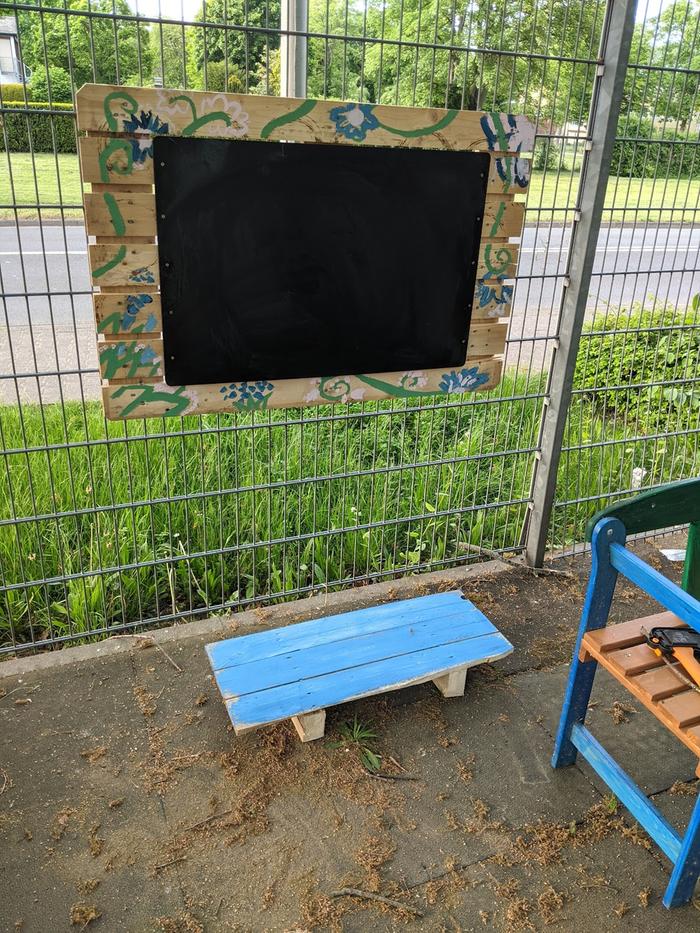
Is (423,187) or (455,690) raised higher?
(423,187)

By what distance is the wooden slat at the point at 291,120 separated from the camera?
2.56 metres

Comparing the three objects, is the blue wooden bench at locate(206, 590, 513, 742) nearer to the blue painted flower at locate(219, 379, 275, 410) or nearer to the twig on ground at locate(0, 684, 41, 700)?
the twig on ground at locate(0, 684, 41, 700)

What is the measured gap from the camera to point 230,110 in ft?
8.86

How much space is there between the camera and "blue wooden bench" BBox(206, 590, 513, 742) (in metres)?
2.93

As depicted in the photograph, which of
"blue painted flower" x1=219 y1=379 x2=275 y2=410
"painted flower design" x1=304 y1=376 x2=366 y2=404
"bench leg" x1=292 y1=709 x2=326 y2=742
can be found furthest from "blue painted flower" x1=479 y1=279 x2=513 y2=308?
"bench leg" x1=292 y1=709 x2=326 y2=742

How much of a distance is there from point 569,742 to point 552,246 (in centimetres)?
229

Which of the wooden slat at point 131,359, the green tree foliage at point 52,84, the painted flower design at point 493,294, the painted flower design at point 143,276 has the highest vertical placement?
the green tree foliage at point 52,84

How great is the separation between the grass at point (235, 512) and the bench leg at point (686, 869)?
6.28 feet

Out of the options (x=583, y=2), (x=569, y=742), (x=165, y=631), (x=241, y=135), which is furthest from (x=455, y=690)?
(x=583, y=2)

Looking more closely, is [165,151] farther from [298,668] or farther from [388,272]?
[298,668]

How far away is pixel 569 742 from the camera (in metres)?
2.87

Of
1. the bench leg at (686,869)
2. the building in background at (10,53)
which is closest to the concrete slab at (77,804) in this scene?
the bench leg at (686,869)

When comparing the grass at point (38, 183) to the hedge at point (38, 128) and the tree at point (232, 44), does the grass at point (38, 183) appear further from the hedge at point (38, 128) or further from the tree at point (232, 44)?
the tree at point (232, 44)

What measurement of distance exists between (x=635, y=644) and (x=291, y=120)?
225cm
